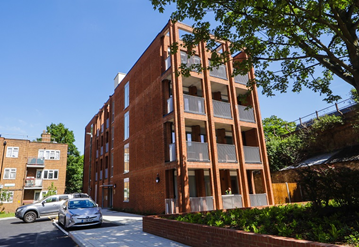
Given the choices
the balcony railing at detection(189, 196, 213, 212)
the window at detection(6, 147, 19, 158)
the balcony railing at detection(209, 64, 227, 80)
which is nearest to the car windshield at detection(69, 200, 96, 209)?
the balcony railing at detection(189, 196, 213, 212)

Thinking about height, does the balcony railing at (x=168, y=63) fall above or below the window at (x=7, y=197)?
above

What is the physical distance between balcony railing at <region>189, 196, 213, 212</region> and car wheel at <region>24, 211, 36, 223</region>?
10.5 m

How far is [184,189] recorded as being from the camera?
46.8 ft

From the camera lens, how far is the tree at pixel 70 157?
4603 centimetres

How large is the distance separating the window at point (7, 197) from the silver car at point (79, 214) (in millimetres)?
21929

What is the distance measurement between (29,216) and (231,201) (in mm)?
13357

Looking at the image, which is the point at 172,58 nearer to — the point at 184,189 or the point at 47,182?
the point at 184,189

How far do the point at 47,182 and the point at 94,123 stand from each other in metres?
10.4

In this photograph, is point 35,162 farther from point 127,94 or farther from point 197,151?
point 197,151

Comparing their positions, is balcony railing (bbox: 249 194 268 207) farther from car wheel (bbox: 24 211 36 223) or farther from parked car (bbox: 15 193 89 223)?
car wheel (bbox: 24 211 36 223)

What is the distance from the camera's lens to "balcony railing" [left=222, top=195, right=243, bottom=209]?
15.7m

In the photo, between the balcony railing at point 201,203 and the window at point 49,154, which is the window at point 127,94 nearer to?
the balcony railing at point 201,203

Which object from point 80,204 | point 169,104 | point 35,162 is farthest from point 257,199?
point 35,162

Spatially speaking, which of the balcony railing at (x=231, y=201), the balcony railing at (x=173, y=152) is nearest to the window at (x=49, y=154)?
the balcony railing at (x=173, y=152)
